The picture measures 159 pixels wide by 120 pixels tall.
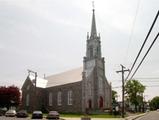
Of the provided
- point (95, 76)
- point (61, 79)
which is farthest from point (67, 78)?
point (95, 76)

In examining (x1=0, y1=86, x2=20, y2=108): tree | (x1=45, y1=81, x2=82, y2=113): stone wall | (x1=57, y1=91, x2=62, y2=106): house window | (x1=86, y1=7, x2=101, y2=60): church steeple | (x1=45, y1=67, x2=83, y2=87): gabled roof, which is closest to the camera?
(x1=45, y1=81, x2=82, y2=113): stone wall

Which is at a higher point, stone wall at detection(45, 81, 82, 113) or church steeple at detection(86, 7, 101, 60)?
church steeple at detection(86, 7, 101, 60)

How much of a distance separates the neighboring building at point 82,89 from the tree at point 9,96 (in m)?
4.63

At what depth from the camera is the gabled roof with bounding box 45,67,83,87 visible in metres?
72.2

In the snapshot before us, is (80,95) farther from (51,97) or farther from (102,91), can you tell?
(51,97)

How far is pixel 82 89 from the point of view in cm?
6781

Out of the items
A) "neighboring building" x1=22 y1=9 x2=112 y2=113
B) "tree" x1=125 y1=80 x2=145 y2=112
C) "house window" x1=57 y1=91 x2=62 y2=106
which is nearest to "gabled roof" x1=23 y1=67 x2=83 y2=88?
"neighboring building" x1=22 y1=9 x2=112 y2=113

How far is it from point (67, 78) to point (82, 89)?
30.3 ft

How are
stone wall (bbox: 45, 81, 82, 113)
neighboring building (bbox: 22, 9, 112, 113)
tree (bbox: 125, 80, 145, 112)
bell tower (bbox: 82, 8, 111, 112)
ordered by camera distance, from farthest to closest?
tree (bbox: 125, 80, 145, 112)
bell tower (bbox: 82, 8, 111, 112)
neighboring building (bbox: 22, 9, 112, 113)
stone wall (bbox: 45, 81, 82, 113)

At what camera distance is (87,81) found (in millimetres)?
69938

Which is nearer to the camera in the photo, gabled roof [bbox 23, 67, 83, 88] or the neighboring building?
the neighboring building

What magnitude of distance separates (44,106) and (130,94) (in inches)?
1507

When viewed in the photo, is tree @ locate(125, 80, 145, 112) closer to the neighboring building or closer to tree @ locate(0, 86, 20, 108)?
the neighboring building

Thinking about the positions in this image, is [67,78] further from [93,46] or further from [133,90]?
[133,90]
